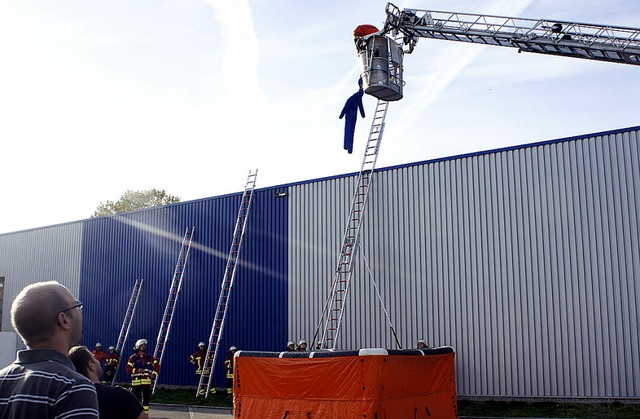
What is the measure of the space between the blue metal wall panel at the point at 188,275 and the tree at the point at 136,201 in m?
44.9

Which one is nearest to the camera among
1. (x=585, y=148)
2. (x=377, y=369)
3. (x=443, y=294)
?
(x=377, y=369)

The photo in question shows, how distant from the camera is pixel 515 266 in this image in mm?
17781

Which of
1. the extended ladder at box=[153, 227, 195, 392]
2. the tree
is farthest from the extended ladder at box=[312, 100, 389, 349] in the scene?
the tree

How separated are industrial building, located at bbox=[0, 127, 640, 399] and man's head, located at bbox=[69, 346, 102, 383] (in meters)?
14.6

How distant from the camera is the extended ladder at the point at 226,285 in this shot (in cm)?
2255

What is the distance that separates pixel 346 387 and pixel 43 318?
9.97m

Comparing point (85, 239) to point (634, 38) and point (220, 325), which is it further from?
point (634, 38)

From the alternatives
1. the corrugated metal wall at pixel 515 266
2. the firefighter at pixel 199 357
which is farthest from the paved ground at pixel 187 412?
the corrugated metal wall at pixel 515 266

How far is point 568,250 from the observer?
17047 mm

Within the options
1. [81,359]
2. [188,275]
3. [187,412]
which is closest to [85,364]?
[81,359]

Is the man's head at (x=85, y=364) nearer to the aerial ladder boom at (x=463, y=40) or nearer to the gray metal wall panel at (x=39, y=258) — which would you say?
the aerial ladder boom at (x=463, y=40)

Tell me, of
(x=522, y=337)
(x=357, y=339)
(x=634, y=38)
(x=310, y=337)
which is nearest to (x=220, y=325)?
(x=310, y=337)

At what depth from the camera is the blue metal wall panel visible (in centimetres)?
2291

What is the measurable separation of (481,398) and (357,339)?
13.6 ft
